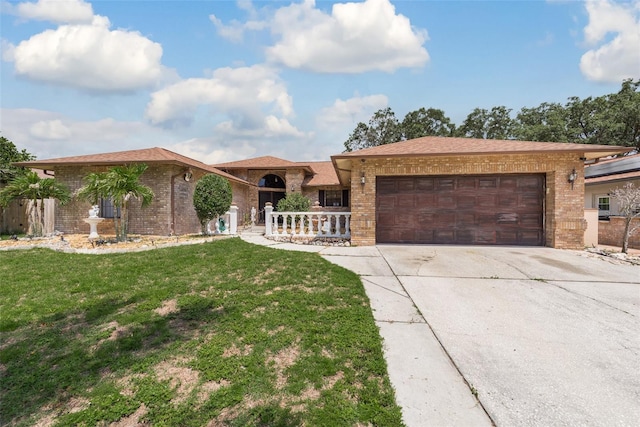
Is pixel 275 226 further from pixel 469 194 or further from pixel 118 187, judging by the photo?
pixel 469 194

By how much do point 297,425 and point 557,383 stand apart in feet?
7.25

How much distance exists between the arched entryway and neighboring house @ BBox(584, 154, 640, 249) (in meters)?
17.1

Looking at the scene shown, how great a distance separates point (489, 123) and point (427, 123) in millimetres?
6631

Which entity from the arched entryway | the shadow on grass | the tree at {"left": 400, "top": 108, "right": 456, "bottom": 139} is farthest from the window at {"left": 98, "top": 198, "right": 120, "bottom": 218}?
the tree at {"left": 400, "top": 108, "right": 456, "bottom": 139}

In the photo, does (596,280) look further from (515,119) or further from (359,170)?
(515,119)

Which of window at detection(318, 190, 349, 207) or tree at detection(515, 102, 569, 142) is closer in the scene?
window at detection(318, 190, 349, 207)

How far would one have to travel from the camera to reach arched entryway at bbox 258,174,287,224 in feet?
69.4

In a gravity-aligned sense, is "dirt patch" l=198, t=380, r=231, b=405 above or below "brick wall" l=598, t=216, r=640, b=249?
below

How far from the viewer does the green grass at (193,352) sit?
7.07 feet

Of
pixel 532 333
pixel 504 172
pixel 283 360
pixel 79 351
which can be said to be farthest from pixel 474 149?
pixel 79 351

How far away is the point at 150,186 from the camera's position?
1200 cm

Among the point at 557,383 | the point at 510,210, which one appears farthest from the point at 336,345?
the point at 510,210

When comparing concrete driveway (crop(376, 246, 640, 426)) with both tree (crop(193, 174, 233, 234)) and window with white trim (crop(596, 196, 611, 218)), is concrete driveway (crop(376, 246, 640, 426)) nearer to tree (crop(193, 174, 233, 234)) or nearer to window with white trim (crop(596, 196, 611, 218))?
tree (crop(193, 174, 233, 234))

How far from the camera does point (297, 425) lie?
6.50ft
